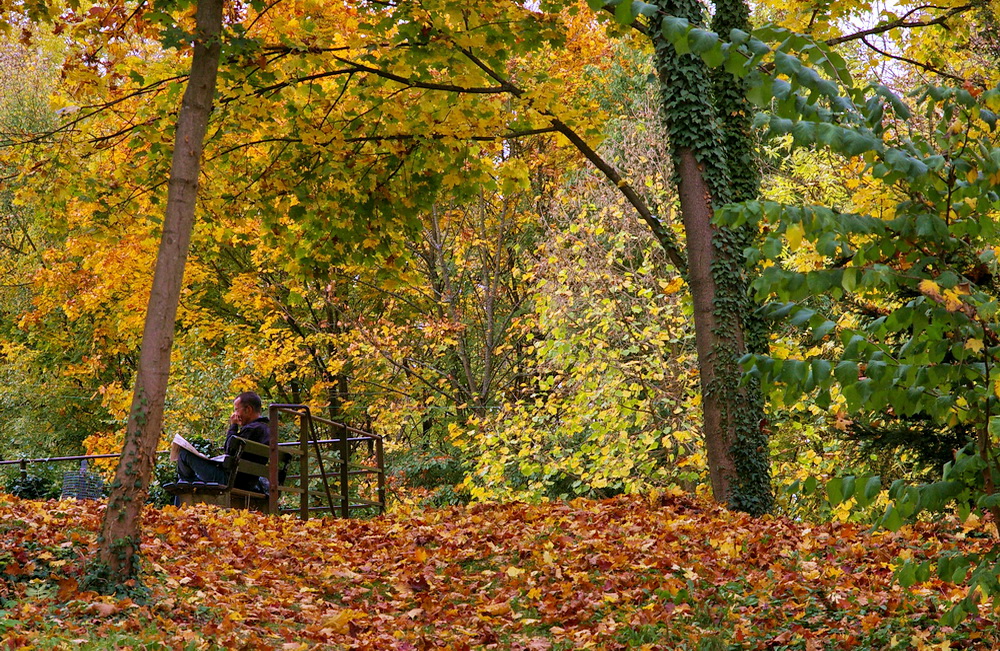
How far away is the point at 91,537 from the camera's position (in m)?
6.98

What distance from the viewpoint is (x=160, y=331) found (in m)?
6.02

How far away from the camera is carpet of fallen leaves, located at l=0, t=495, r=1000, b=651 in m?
5.25

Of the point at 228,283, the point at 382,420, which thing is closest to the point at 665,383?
the point at 382,420

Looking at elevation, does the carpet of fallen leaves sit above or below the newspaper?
below

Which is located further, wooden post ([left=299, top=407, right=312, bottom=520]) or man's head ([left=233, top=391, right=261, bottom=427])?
man's head ([left=233, top=391, right=261, bottom=427])

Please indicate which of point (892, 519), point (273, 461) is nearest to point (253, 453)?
point (273, 461)

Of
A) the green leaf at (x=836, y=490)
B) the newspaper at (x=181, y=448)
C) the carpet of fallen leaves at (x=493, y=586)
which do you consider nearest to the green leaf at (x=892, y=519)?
the green leaf at (x=836, y=490)

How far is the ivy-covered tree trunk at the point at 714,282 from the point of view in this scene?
9.14 m

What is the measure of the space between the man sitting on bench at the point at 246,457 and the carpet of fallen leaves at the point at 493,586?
4.66 ft

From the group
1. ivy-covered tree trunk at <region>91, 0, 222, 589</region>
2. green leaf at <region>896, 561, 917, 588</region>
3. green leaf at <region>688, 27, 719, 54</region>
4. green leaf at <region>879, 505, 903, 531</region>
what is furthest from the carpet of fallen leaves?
green leaf at <region>688, 27, 719, 54</region>

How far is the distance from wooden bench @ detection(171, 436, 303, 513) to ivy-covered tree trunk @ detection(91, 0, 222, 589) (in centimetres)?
373

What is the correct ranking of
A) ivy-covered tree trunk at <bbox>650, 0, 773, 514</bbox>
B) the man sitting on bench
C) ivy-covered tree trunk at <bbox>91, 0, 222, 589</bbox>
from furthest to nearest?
the man sitting on bench, ivy-covered tree trunk at <bbox>650, 0, 773, 514</bbox>, ivy-covered tree trunk at <bbox>91, 0, 222, 589</bbox>

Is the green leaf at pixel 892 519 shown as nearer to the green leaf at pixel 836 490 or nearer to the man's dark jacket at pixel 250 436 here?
the green leaf at pixel 836 490

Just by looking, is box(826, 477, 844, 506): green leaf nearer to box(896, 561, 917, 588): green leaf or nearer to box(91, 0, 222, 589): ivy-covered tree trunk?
box(896, 561, 917, 588): green leaf
